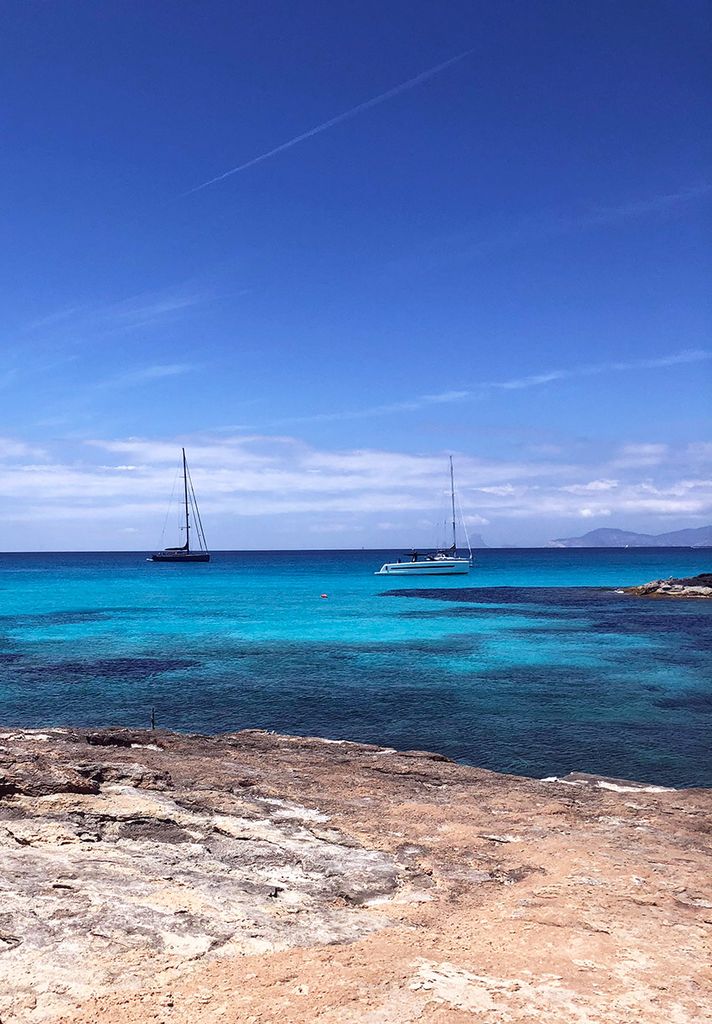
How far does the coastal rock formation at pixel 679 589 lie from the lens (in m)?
71.9

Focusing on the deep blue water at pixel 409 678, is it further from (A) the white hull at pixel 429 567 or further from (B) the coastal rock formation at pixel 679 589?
(A) the white hull at pixel 429 567

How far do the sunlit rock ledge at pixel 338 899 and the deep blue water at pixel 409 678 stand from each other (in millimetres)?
7328

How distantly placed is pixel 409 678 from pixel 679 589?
2158 inches

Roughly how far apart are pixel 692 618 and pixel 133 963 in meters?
55.3

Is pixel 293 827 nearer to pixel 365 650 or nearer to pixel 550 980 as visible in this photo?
pixel 550 980

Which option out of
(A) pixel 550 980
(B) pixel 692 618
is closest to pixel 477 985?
(A) pixel 550 980

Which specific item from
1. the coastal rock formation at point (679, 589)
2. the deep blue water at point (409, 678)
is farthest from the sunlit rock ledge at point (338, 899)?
the coastal rock formation at point (679, 589)

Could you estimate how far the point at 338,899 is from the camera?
777cm

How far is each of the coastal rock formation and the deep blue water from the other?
391 inches

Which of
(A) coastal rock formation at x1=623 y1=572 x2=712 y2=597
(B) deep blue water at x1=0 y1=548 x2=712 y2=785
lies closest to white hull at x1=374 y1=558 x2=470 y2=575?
(A) coastal rock formation at x1=623 y1=572 x2=712 y2=597

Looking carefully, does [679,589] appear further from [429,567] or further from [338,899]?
[338,899]

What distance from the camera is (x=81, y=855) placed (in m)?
8.43

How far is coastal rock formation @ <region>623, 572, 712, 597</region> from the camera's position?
71.9 meters

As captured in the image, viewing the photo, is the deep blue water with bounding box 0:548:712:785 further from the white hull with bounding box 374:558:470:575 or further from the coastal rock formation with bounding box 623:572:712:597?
the white hull with bounding box 374:558:470:575
